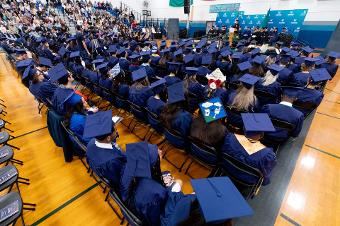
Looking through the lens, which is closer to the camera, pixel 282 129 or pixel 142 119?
pixel 282 129

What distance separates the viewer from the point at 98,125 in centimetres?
186

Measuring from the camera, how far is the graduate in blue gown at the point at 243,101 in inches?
126

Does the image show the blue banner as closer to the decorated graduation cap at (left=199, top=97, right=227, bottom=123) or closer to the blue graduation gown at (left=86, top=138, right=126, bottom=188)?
the decorated graduation cap at (left=199, top=97, right=227, bottom=123)

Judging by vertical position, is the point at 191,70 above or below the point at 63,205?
above

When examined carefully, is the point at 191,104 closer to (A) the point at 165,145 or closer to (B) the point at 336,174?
(A) the point at 165,145

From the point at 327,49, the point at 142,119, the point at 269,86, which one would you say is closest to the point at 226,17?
the point at 327,49

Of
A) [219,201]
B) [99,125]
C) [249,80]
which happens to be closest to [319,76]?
[249,80]

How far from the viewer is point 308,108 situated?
3523 millimetres

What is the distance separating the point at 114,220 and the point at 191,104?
2.58 m

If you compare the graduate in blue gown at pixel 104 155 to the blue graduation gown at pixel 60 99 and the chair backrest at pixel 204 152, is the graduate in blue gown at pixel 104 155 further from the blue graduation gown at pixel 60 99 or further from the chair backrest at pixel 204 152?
the blue graduation gown at pixel 60 99

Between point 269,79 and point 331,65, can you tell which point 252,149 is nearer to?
point 269,79

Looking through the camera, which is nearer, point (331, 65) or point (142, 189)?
point (142, 189)

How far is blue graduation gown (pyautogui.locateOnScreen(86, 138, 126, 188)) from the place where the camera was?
5.55ft

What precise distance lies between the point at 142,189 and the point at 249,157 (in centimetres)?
121
